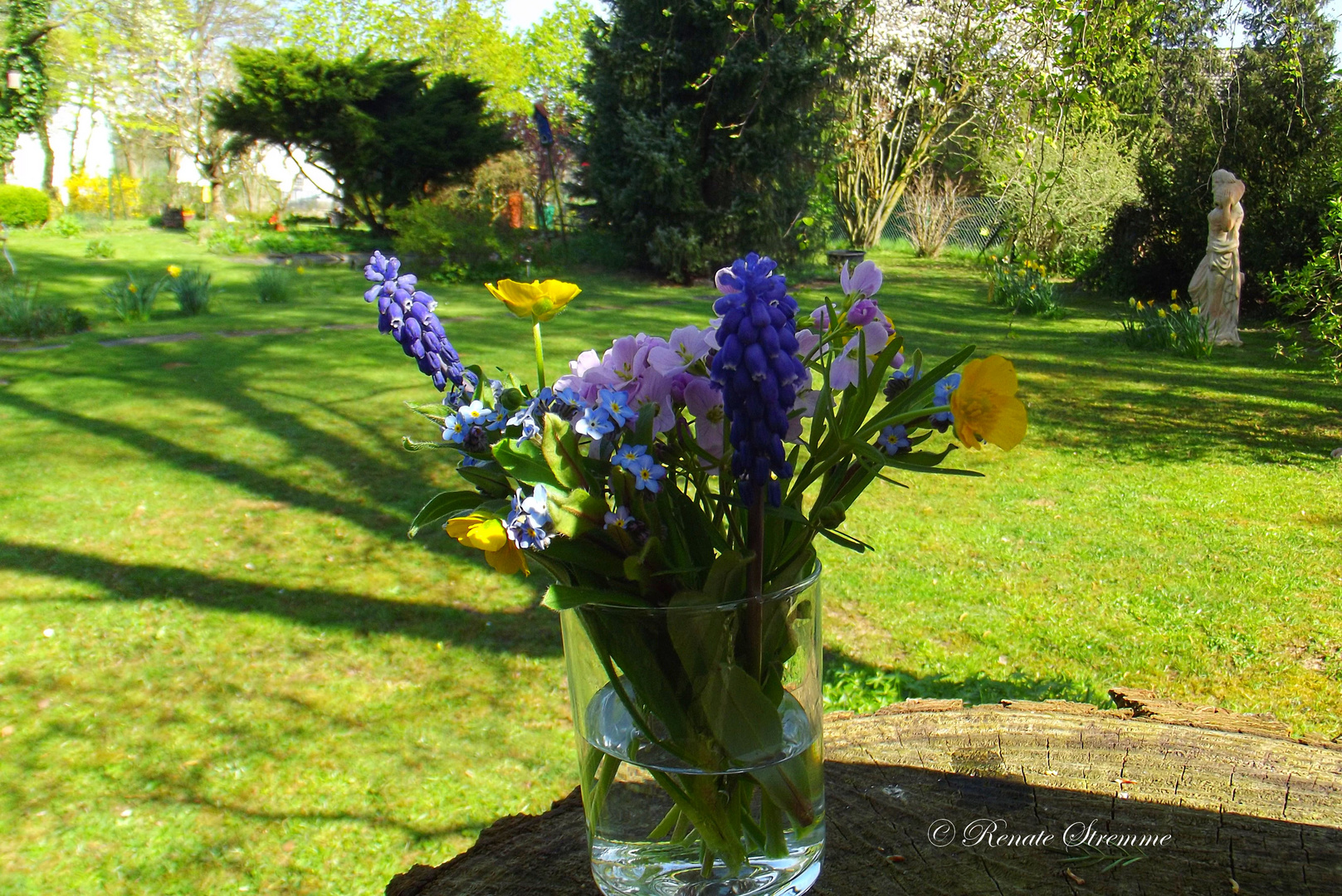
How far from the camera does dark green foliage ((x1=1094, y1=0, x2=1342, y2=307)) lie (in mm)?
9672

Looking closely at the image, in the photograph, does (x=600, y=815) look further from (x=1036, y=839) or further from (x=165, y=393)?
(x=165, y=393)

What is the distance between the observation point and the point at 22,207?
17.0 meters

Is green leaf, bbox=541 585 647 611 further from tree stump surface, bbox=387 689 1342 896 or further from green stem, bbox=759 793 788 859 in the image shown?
tree stump surface, bbox=387 689 1342 896

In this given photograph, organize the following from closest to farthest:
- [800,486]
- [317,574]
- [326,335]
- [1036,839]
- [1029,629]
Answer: [800,486], [1036,839], [1029,629], [317,574], [326,335]

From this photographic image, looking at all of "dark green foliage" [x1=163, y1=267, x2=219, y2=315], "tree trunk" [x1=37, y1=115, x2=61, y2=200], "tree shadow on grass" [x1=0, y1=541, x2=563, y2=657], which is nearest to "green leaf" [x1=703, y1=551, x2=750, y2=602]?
"tree shadow on grass" [x1=0, y1=541, x2=563, y2=657]

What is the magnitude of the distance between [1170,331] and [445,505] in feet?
32.1

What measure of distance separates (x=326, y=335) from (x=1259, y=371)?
885cm

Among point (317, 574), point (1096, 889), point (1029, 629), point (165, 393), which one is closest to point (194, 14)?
point (165, 393)


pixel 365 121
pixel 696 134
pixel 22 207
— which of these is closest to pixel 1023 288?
pixel 696 134

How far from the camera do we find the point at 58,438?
5.71m

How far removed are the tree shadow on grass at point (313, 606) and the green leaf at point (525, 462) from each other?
275 cm

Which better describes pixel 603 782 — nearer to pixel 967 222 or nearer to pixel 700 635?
pixel 700 635

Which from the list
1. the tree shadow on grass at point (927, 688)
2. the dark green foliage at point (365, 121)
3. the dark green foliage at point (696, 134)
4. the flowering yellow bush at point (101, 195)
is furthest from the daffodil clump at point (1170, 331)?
the flowering yellow bush at point (101, 195)

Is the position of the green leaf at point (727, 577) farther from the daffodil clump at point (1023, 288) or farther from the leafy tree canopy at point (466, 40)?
the leafy tree canopy at point (466, 40)
